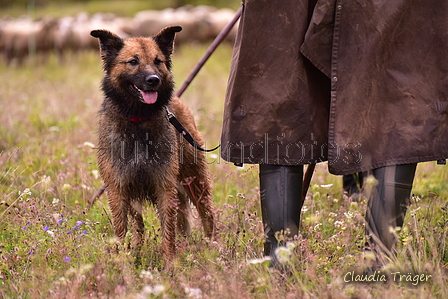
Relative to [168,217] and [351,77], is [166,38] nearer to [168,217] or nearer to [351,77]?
[168,217]

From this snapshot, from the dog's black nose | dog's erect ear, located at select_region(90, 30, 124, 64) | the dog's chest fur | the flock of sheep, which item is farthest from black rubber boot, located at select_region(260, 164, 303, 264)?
the flock of sheep

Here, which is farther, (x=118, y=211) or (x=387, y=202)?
(x=118, y=211)

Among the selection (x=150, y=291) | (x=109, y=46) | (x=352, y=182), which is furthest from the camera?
(x=352, y=182)

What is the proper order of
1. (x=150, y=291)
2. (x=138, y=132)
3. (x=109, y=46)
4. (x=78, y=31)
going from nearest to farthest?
(x=150, y=291), (x=138, y=132), (x=109, y=46), (x=78, y=31)

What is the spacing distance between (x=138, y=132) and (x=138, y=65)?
1.53 feet

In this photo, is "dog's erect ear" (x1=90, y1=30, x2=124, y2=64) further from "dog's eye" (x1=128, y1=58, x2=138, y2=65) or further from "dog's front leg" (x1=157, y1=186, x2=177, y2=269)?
"dog's front leg" (x1=157, y1=186, x2=177, y2=269)

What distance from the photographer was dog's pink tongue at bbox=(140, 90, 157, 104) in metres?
3.39

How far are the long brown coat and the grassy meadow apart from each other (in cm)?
55

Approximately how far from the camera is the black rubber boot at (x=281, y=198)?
2.93 metres

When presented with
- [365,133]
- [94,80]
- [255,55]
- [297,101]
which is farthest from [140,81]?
[94,80]

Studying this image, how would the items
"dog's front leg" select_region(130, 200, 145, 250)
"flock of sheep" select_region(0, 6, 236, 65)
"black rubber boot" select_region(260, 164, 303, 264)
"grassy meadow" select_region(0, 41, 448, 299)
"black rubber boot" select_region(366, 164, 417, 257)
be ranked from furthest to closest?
"flock of sheep" select_region(0, 6, 236, 65), "dog's front leg" select_region(130, 200, 145, 250), "black rubber boot" select_region(260, 164, 303, 264), "black rubber boot" select_region(366, 164, 417, 257), "grassy meadow" select_region(0, 41, 448, 299)

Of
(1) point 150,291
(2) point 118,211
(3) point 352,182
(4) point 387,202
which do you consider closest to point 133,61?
(2) point 118,211

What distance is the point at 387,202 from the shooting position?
284 cm

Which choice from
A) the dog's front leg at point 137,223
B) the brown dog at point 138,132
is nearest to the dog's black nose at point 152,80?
the brown dog at point 138,132
